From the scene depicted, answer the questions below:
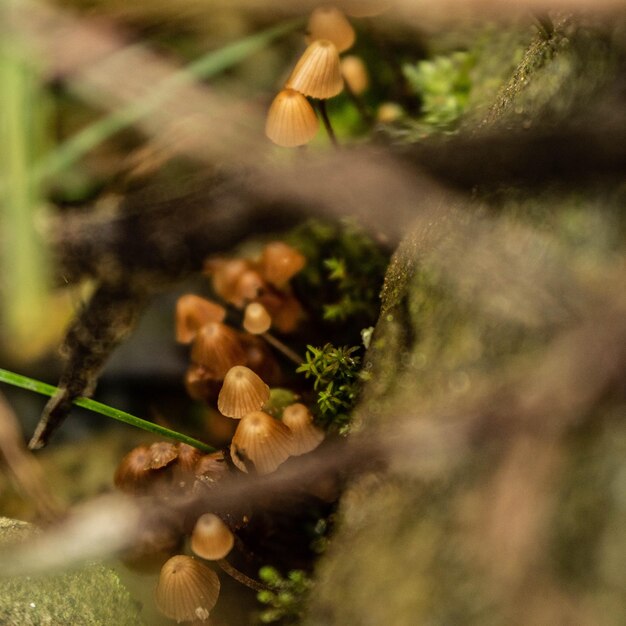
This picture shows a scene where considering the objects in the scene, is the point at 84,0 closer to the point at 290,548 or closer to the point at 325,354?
the point at 325,354

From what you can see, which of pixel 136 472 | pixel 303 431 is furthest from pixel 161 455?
pixel 303 431

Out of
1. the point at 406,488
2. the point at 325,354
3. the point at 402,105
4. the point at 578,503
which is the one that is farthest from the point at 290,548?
the point at 402,105

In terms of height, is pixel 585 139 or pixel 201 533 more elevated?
pixel 585 139

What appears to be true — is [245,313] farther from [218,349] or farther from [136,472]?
[136,472]

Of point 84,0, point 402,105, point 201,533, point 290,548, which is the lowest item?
point 290,548

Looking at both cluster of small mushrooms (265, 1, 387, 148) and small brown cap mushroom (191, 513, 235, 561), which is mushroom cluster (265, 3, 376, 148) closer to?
cluster of small mushrooms (265, 1, 387, 148)

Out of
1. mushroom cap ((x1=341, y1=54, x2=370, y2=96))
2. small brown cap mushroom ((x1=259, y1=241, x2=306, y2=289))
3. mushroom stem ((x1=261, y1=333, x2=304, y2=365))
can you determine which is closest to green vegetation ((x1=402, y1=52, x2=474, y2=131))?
mushroom cap ((x1=341, y1=54, x2=370, y2=96))

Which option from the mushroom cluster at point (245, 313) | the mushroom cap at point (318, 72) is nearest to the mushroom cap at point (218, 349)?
the mushroom cluster at point (245, 313)
